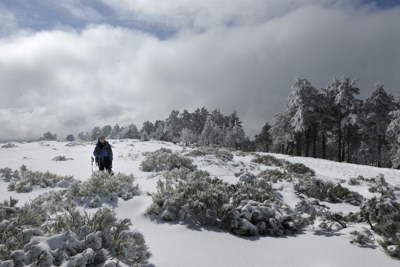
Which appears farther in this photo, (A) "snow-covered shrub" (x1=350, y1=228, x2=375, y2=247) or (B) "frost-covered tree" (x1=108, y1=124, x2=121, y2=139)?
(B) "frost-covered tree" (x1=108, y1=124, x2=121, y2=139)

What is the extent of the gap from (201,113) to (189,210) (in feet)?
272

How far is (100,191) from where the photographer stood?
6.51m

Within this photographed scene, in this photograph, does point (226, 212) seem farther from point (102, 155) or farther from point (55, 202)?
point (102, 155)

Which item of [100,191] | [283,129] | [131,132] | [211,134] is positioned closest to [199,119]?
[211,134]

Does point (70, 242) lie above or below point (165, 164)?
below

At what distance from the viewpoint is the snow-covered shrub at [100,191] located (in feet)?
20.5

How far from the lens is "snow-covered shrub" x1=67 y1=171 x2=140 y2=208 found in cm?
625

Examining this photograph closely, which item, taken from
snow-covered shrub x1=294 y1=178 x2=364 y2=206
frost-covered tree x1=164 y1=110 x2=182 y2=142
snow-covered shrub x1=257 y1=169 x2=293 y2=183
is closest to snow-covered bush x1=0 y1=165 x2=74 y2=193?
snow-covered shrub x1=257 y1=169 x2=293 y2=183

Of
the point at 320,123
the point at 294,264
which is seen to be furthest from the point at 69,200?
the point at 320,123

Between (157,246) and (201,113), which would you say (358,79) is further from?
(201,113)

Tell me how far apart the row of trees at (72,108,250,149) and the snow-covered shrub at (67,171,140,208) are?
65.2 meters

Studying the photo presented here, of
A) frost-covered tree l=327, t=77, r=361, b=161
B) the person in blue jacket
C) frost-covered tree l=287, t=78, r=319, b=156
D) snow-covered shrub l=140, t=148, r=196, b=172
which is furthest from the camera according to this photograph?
frost-covered tree l=287, t=78, r=319, b=156

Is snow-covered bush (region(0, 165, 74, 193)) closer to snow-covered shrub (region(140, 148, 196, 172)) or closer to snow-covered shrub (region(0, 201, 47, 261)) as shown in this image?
snow-covered shrub (region(140, 148, 196, 172))

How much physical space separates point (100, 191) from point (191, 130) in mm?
78775
